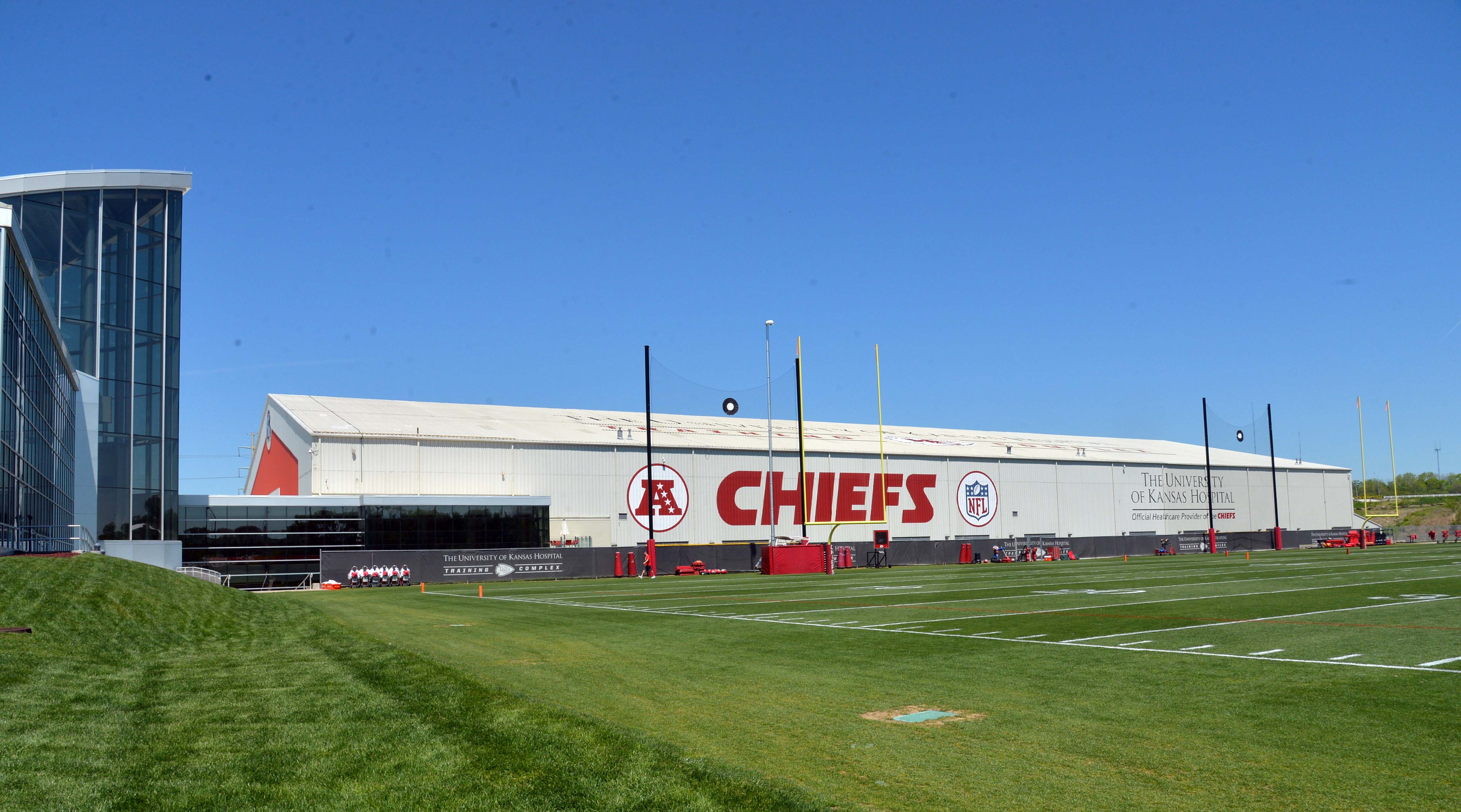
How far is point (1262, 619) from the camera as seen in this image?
17.7m

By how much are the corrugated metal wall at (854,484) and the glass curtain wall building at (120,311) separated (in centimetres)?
802

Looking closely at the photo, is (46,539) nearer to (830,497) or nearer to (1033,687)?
(1033,687)

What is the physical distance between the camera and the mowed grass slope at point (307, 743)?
602 cm

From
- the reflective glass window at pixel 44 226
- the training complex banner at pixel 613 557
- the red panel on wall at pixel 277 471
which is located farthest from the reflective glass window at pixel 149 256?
the training complex banner at pixel 613 557

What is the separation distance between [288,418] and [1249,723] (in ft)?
165

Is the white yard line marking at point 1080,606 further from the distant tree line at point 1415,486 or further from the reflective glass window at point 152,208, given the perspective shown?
the distant tree line at point 1415,486

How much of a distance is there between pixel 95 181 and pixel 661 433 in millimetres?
30808

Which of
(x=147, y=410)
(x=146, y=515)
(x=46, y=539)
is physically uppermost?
(x=147, y=410)

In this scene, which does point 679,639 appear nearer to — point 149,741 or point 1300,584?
point 149,741

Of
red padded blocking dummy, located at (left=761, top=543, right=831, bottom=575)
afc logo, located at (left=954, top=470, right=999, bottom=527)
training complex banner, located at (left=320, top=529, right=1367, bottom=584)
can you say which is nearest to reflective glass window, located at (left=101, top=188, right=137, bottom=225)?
training complex banner, located at (left=320, top=529, right=1367, bottom=584)

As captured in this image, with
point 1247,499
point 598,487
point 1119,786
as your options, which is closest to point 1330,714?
point 1119,786

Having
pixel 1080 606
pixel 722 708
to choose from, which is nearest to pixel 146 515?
pixel 1080 606

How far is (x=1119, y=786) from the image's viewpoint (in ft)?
21.8

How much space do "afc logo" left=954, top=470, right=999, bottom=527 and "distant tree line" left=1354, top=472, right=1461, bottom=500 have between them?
290 feet
